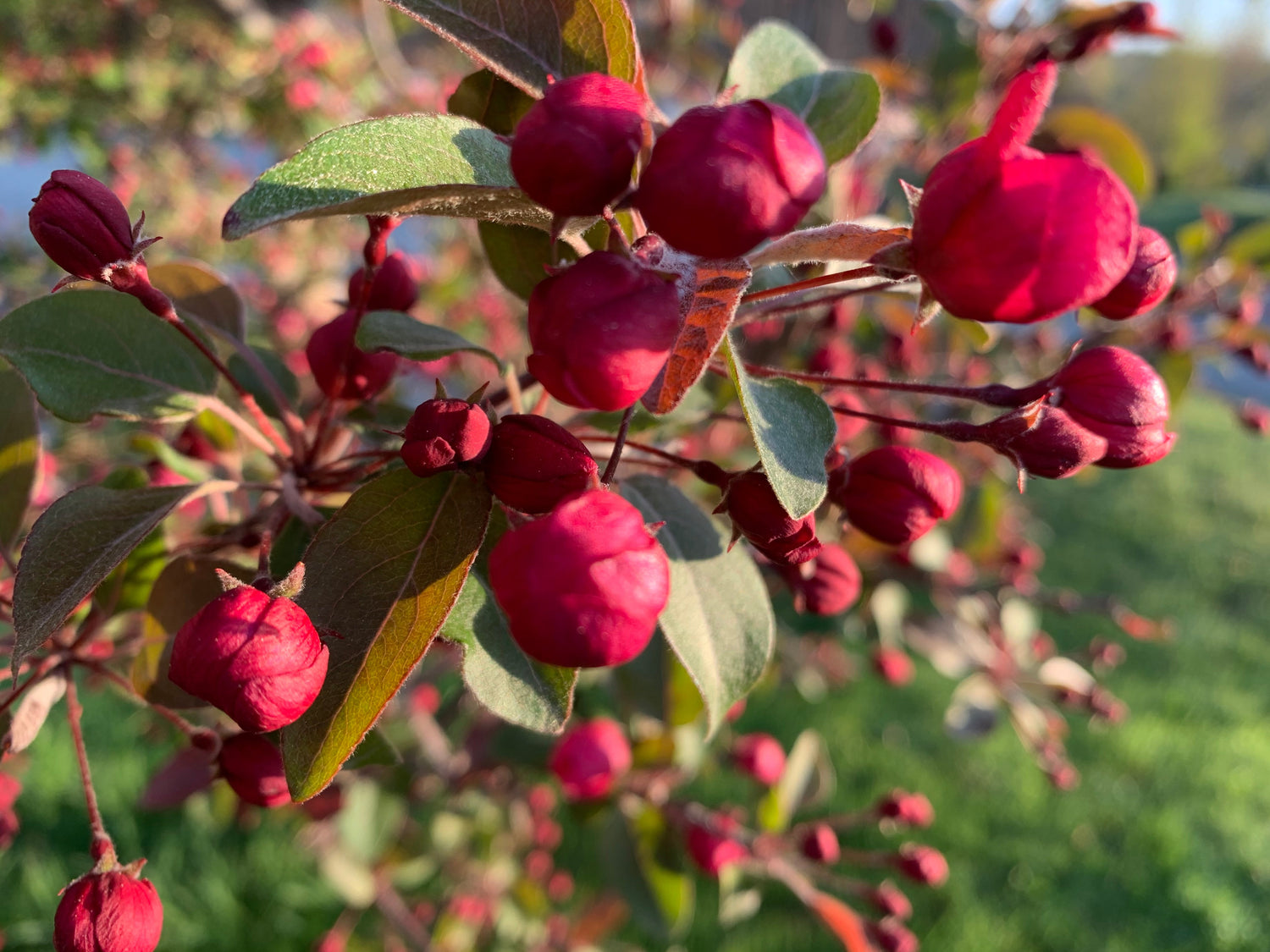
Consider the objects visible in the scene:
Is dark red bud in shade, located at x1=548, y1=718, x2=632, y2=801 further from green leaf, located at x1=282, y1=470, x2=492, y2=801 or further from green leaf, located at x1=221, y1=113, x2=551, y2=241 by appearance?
green leaf, located at x1=221, y1=113, x2=551, y2=241

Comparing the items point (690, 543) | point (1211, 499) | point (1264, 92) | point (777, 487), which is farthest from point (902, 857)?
point (1264, 92)

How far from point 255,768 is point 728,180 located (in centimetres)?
59

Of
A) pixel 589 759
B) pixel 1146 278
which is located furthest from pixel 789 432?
pixel 589 759

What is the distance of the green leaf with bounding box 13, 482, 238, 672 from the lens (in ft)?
2.02

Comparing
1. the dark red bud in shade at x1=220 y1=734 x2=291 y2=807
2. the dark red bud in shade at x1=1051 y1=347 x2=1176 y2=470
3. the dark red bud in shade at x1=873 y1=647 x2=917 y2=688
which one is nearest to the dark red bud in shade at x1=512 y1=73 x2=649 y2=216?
the dark red bud in shade at x1=1051 y1=347 x2=1176 y2=470

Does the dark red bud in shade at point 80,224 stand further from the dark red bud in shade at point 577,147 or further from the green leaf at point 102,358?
the dark red bud in shade at point 577,147

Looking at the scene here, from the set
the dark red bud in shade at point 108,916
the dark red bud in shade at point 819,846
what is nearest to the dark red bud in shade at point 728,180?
the dark red bud in shade at point 108,916

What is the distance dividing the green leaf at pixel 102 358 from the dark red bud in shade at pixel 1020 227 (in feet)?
2.34

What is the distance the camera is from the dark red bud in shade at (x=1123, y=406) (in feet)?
2.07

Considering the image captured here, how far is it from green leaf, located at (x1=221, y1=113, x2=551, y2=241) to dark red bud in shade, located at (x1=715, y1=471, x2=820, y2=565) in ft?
0.80

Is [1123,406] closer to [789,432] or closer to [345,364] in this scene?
[789,432]

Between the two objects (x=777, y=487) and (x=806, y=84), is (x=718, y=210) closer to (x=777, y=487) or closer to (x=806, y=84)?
(x=777, y=487)

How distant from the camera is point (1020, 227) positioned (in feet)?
1.52

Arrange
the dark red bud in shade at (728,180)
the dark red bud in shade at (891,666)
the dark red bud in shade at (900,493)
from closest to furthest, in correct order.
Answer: the dark red bud in shade at (728,180)
the dark red bud in shade at (900,493)
the dark red bud in shade at (891,666)
